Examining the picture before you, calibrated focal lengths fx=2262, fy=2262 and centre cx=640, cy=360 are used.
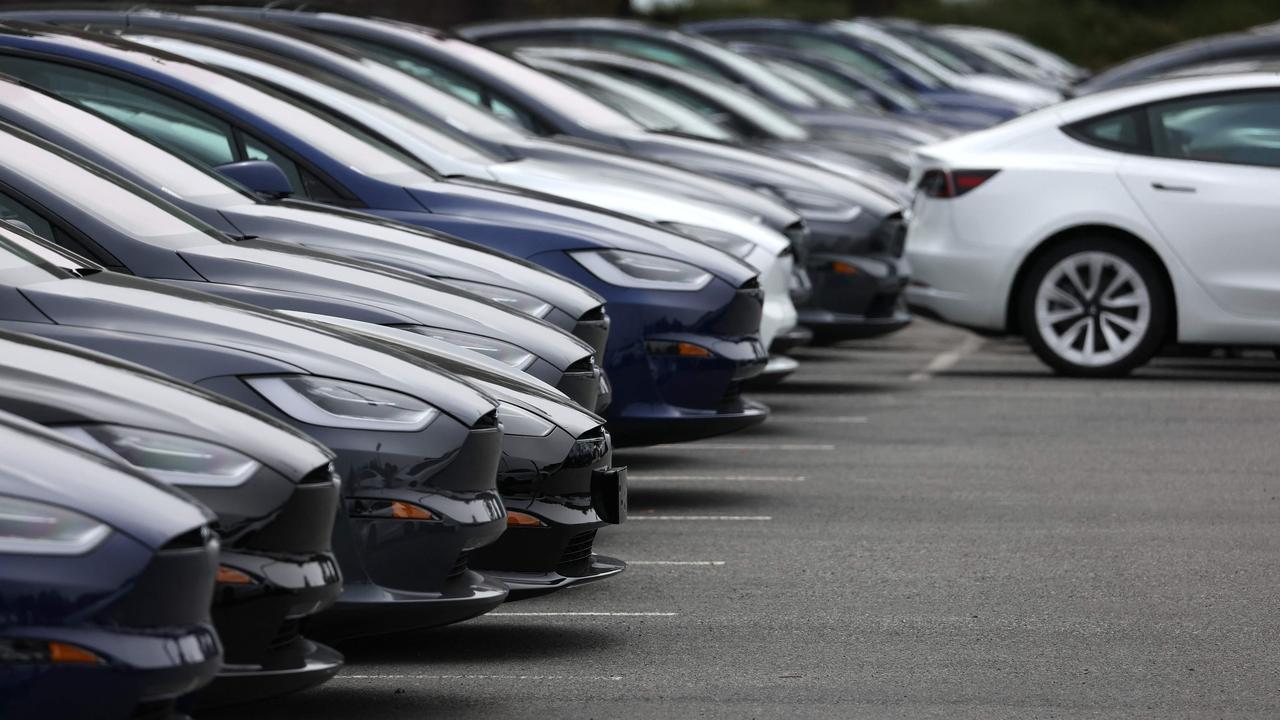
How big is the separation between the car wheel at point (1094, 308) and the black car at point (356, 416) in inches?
290

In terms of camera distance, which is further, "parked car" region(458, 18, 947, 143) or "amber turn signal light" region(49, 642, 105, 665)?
"parked car" region(458, 18, 947, 143)

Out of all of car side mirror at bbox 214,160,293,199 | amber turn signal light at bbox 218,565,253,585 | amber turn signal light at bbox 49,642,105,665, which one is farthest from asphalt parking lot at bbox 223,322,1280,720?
car side mirror at bbox 214,160,293,199

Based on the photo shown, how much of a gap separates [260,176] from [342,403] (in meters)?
2.54

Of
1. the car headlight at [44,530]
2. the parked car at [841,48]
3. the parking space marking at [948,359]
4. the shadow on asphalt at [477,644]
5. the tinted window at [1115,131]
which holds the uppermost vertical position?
the parked car at [841,48]

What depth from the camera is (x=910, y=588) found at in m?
6.97

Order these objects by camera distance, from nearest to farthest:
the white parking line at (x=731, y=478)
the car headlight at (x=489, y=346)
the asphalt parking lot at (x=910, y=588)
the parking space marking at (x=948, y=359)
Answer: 1. the asphalt parking lot at (x=910, y=588)
2. the car headlight at (x=489, y=346)
3. the white parking line at (x=731, y=478)
4. the parking space marking at (x=948, y=359)

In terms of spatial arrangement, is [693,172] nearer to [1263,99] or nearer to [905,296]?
[905,296]

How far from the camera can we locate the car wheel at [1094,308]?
12180 mm

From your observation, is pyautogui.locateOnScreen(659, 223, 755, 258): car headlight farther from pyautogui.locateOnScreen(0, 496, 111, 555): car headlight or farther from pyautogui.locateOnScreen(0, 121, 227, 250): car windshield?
pyautogui.locateOnScreen(0, 496, 111, 555): car headlight

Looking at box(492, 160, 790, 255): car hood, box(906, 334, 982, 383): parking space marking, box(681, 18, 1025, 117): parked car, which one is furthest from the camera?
box(681, 18, 1025, 117): parked car

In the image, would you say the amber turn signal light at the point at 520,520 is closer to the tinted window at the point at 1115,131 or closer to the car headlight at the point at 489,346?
the car headlight at the point at 489,346

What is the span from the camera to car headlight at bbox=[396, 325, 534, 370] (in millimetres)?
6738

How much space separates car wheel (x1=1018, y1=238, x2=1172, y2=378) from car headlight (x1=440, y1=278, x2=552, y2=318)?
213 inches

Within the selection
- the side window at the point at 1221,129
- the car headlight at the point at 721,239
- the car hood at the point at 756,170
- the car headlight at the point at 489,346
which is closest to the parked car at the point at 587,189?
the car headlight at the point at 721,239
